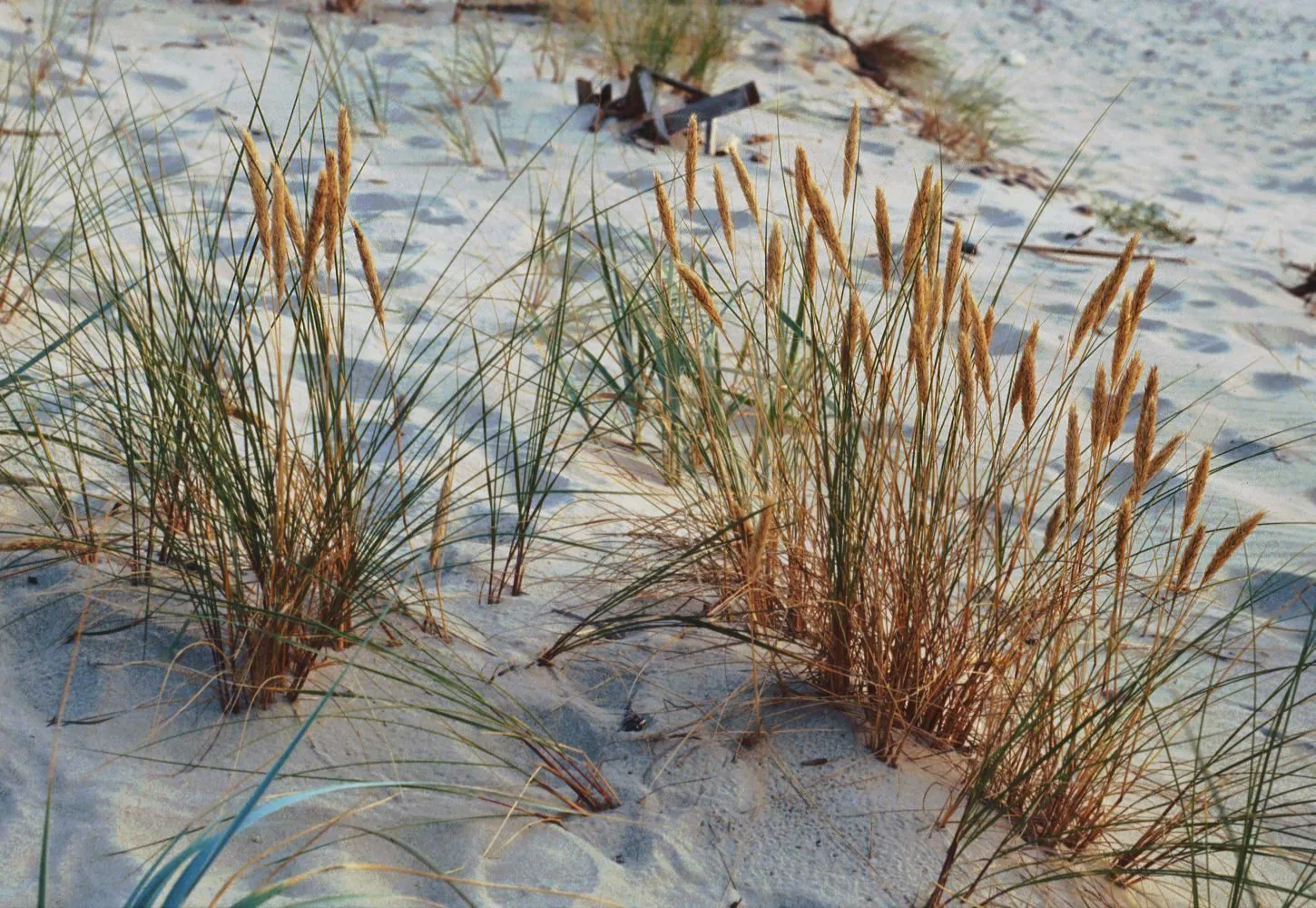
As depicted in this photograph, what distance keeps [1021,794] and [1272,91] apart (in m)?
7.55

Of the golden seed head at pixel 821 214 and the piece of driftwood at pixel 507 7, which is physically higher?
the golden seed head at pixel 821 214

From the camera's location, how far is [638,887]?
1.38 metres

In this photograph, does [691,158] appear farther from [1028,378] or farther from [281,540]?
[281,540]

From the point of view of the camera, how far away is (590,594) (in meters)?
1.93

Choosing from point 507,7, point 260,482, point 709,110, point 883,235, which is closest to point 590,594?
point 260,482

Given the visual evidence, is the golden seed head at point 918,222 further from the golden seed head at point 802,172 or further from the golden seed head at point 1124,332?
the golden seed head at point 1124,332

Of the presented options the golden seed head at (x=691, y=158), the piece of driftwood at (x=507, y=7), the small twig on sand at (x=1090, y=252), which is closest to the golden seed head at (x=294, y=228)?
the golden seed head at (x=691, y=158)

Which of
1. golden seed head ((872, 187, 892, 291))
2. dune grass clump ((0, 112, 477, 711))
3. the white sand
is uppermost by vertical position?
golden seed head ((872, 187, 892, 291))

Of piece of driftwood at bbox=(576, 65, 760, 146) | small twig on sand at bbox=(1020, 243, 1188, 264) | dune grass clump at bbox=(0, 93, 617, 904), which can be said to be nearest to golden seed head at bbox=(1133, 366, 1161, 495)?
dune grass clump at bbox=(0, 93, 617, 904)

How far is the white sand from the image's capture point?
1400 millimetres

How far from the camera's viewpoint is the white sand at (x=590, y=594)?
1.40 m

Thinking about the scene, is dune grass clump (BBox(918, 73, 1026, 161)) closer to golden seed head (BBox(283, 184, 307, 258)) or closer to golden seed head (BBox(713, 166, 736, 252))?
golden seed head (BBox(713, 166, 736, 252))

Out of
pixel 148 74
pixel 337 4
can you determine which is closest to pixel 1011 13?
pixel 337 4

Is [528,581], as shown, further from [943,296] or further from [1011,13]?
[1011,13]
